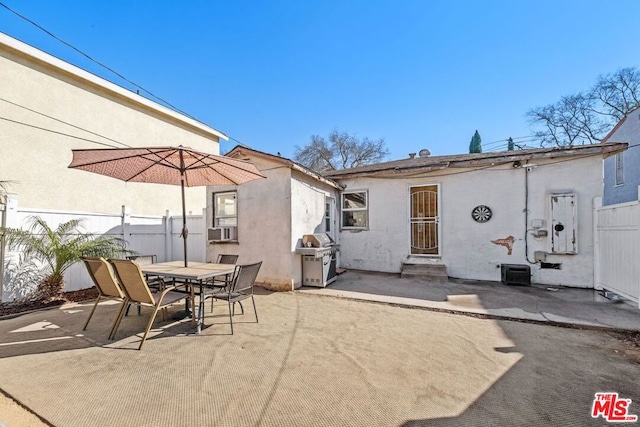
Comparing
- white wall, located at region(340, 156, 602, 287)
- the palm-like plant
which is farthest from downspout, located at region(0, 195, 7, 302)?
white wall, located at region(340, 156, 602, 287)

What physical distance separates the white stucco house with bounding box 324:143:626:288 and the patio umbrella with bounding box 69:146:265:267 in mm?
4947

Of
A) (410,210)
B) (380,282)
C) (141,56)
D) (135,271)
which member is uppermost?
(141,56)

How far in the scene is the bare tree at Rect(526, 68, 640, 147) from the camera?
16.1 meters

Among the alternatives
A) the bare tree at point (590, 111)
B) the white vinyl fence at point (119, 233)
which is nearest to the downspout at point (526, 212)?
the white vinyl fence at point (119, 233)

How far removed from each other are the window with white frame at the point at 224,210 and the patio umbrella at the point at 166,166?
6.34 ft

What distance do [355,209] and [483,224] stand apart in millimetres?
3791

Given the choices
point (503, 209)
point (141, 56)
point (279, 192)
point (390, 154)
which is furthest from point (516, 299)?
point (390, 154)

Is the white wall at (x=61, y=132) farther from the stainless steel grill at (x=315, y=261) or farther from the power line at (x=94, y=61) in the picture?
the stainless steel grill at (x=315, y=261)

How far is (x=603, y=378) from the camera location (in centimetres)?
262

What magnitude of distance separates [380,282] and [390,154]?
1901 centimetres

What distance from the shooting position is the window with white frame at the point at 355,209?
8930 mm

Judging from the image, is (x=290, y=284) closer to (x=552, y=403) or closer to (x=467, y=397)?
(x=467, y=397)

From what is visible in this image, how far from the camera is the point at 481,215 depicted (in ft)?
24.5

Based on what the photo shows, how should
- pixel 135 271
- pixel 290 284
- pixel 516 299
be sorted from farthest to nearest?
pixel 290 284 < pixel 516 299 < pixel 135 271
